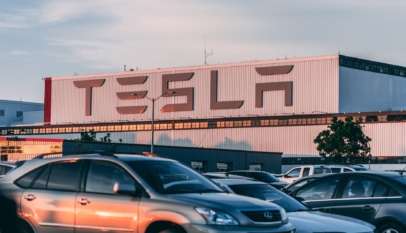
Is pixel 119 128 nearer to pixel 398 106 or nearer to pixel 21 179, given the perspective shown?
pixel 398 106

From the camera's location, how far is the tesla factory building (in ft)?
286

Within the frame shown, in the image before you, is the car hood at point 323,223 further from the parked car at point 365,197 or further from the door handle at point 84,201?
the door handle at point 84,201

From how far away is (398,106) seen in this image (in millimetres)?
95000

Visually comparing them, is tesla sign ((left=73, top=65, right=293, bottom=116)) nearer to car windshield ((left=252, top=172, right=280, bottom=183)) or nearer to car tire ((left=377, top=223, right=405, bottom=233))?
car windshield ((left=252, top=172, right=280, bottom=183))

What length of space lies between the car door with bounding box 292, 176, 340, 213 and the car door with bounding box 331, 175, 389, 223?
0.16 meters

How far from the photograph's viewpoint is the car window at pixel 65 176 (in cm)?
1120

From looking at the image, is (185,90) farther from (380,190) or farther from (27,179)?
(27,179)

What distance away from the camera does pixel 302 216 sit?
12.5m

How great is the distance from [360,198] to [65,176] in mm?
5693

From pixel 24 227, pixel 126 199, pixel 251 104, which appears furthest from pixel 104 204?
pixel 251 104

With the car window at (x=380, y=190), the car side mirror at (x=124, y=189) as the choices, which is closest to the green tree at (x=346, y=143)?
the car window at (x=380, y=190)

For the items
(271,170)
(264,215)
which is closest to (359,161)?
(271,170)

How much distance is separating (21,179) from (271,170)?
70.1m

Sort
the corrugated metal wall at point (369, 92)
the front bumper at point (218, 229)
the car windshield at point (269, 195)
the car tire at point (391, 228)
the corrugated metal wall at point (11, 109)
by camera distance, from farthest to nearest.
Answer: the corrugated metal wall at point (11, 109) < the corrugated metal wall at point (369, 92) < the car tire at point (391, 228) < the car windshield at point (269, 195) < the front bumper at point (218, 229)
